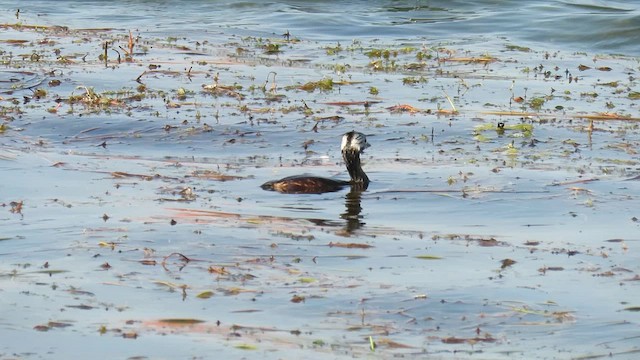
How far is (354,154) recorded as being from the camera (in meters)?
10.8

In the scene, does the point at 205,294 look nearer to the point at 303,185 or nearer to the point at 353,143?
the point at 303,185

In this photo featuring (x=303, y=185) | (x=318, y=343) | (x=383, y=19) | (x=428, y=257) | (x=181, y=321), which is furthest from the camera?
(x=383, y=19)

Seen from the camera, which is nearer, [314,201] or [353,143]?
[314,201]

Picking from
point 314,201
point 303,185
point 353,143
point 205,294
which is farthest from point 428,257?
point 353,143

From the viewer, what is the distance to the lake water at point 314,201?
6961 millimetres

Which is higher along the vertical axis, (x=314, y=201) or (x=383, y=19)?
(x=383, y=19)

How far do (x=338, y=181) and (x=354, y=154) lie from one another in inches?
10.7

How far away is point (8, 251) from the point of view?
8.30m

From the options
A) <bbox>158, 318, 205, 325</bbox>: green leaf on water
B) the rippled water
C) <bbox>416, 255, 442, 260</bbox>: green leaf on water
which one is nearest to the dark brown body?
<bbox>416, 255, 442, 260</bbox>: green leaf on water

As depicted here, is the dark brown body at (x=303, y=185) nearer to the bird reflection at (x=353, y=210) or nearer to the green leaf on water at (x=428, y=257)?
the bird reflection at (x=353, y=210)

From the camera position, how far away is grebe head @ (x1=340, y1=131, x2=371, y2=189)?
35.3ft

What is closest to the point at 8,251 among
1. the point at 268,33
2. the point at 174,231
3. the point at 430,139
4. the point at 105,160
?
the point at 174,231

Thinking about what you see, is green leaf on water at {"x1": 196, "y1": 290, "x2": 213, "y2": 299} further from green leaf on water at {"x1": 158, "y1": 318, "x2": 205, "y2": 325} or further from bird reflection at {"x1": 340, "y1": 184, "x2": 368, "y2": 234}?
bird reflection at {"x1": 340, "y1": 184, "x2": 368, "y2": 234}

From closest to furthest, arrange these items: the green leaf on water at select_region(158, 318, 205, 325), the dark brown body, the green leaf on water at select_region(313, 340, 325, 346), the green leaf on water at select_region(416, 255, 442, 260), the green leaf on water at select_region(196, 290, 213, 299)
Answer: the green leaf on water at select_region(313, 340, 325, 346), the green leaf on water at select_region(158, 318, 205, 325), the green leaf on water at select_region(196, 290, 213, 299), the green leaf on water at select_region(416, 255, 442, 260), the dark brown body
